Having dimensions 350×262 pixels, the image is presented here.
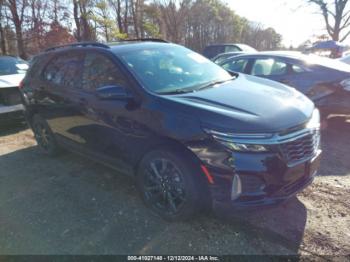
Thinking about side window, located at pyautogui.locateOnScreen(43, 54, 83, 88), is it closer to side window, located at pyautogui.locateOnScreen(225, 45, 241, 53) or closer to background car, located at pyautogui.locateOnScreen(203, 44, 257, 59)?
background car, located at pyautogui.locateOnScreen(203, 44, 257, 59)

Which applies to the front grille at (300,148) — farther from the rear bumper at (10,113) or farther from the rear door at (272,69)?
the rear bumper at (10,113)

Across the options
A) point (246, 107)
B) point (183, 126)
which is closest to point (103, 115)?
point (183, 126)

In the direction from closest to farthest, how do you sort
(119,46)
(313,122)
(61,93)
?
1. (313,122)
2. (119,46)
3. (61,93)

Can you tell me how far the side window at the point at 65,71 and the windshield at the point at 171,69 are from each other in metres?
0.81

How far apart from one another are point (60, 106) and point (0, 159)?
A: 1797 millimetres

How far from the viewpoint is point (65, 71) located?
Answer: 398 centimetres

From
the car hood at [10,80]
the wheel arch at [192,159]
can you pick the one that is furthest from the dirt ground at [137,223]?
the car hood at [10,80]

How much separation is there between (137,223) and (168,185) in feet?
1.69

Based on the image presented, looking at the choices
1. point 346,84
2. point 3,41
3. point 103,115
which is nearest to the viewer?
point 103,115

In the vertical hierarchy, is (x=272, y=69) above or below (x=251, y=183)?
above

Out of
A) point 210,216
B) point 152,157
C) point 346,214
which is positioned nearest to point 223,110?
point 152,157

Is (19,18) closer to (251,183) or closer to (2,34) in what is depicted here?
(2,34)

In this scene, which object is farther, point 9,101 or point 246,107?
point 9,101

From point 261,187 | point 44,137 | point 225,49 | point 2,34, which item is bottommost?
point 44,137
